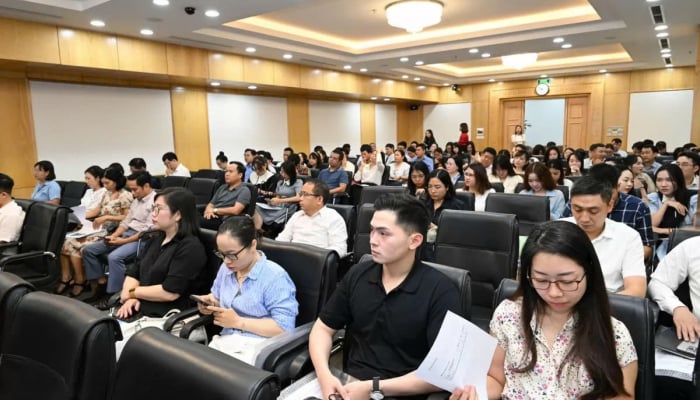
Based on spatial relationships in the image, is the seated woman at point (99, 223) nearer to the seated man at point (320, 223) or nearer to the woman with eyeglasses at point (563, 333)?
the seated man at point (320, 223)

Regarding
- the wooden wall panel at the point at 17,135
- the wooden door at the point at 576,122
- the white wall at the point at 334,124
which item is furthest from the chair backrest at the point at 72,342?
the wooden door at the point at 576,122

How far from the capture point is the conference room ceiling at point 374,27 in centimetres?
496

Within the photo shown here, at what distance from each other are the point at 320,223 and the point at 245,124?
250 inches

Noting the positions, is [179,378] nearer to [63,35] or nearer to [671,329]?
[671,329]

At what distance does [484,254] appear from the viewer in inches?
98.7

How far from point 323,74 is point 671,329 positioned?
838cm

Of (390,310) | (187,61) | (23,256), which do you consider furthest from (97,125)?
(390,310)

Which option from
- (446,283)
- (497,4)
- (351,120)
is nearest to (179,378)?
(446,283)

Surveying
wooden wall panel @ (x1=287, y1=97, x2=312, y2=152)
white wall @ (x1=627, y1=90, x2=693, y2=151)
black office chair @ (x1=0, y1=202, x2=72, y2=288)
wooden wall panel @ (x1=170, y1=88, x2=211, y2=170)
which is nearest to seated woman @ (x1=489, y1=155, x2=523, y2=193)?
black office chair @ (x1=0, y1=202, x2=72, y2=288)

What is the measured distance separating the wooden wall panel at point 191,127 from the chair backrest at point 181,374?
737 centimetres

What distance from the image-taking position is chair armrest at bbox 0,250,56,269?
3.02m

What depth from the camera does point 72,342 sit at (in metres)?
1.19

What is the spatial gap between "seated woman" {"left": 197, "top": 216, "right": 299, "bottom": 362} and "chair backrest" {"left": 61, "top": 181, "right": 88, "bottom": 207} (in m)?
4.68

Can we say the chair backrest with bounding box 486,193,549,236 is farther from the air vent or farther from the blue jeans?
the air vent
